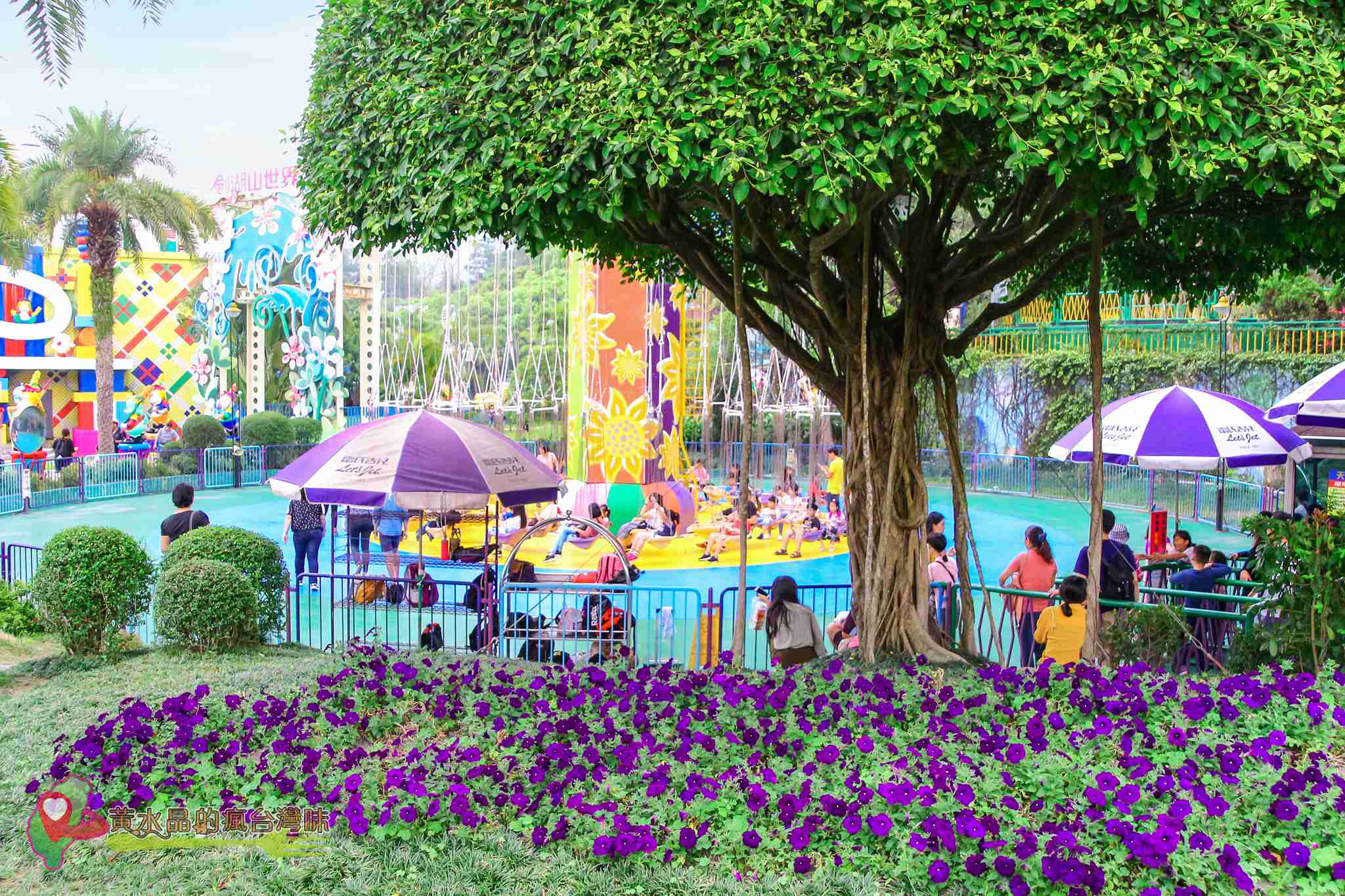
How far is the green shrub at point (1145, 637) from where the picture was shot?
7.44 m

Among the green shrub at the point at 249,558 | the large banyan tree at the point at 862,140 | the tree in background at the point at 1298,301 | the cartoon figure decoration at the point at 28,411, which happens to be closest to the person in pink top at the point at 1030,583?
the large banyan tree at the point at 862,140

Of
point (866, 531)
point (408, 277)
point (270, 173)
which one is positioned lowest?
point (866, 531)

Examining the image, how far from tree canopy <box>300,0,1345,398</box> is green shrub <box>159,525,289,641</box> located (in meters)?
3.19

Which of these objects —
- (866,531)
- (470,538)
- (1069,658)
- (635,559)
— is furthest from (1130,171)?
(470,538)

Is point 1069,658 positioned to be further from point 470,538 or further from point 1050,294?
point 470,538

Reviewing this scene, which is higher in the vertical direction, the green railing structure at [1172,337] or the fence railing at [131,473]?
the green railing structure at [1172,337]

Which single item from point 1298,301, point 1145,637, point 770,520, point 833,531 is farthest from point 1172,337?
point 1145,637

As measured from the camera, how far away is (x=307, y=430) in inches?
1141

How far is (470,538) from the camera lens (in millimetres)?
17969

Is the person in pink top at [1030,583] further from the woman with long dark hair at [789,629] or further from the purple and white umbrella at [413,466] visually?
the purple and white umbrella at [413,466]

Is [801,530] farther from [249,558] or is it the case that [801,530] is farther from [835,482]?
[249,558]

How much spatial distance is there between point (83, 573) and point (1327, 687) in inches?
317

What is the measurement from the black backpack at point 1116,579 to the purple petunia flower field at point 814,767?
2233 mm

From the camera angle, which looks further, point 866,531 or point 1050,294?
point 1050,294
